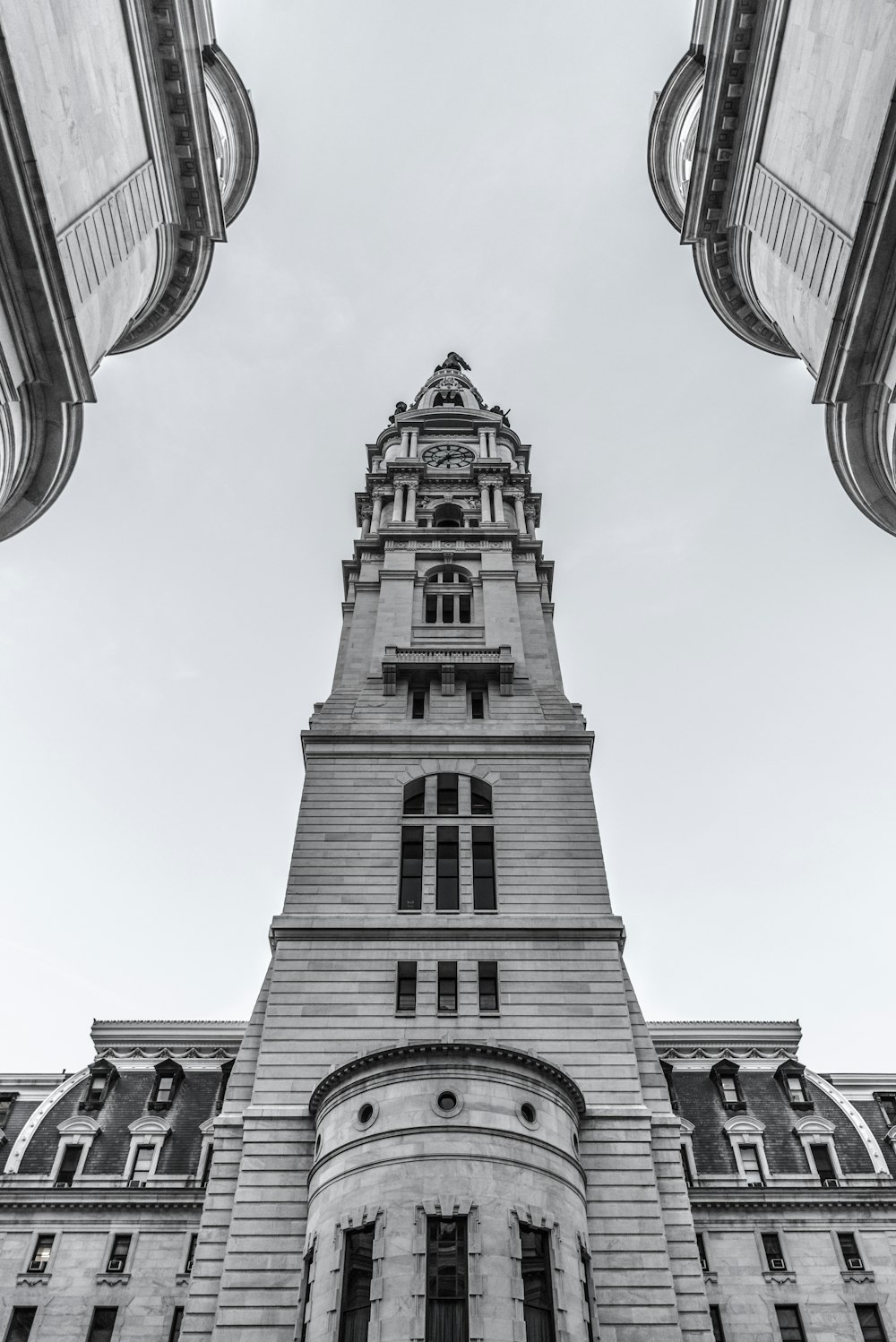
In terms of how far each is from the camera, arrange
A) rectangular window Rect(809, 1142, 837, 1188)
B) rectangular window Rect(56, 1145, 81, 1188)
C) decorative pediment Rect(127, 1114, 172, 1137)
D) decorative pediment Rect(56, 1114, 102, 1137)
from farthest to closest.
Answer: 1. decorative pediment Rect(127, 1114, 172, 1137)
2. decorative pediment Rect(56, 1114, 102, 1137)
3. rectangular window Rect(809, 1142, 837, 1188)
4. rectangular window Rect(56, 1145, 81, 1188)

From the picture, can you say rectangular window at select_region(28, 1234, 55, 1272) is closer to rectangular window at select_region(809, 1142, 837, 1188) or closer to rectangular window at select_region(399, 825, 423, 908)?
rectangular window at select_region(399, 825, 423, 908)

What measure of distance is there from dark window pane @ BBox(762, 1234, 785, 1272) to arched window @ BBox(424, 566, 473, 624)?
3308cm

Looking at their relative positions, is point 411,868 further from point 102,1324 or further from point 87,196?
point 87,196

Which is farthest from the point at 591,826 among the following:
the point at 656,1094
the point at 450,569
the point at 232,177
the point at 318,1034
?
the point at 232,177

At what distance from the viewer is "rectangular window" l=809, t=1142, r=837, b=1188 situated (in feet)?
151

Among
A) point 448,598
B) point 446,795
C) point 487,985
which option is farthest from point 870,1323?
point 448,598

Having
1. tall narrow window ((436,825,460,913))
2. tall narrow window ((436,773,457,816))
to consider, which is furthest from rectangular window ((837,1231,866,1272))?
tall narrow window ((436,773,457,816))

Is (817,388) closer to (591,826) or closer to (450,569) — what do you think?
(591,826)

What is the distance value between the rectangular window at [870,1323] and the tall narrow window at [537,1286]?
17.4 m

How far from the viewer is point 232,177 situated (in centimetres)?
3994

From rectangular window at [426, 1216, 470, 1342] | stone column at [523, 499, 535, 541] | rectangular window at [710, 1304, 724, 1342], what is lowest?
rectangular window at [426, 1216, 470, 1342]

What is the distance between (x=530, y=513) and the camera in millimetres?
74125

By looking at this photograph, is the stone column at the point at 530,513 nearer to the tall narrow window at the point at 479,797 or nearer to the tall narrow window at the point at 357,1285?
the tall narrow window at the point at 479,797

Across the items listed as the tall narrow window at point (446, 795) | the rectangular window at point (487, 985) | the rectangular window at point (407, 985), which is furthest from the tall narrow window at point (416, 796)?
the rectangular window at point (487, 985)
